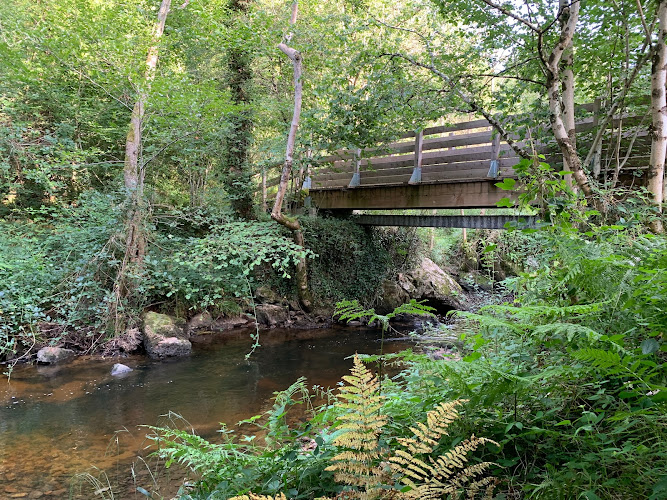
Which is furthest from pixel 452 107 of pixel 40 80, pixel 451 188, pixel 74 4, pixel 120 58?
pixel 40 80

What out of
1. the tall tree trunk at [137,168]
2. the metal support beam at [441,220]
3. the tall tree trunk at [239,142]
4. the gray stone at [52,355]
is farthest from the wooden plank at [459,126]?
the gray stone at [52,355]

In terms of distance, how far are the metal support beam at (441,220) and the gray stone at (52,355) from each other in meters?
8.45

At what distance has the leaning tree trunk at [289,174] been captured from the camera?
877 cm

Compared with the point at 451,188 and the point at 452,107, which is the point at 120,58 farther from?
the point at 451,188

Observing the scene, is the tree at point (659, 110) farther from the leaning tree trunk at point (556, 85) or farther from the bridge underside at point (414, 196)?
the bridge underside at point (414, 196)

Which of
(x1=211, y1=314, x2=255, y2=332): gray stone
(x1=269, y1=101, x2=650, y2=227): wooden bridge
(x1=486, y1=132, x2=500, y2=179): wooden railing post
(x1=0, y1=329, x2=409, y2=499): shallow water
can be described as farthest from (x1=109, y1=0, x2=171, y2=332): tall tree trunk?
(x1=486, y1=132, x2=500, y2=179): wooden railing post

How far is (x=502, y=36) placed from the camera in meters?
5.25

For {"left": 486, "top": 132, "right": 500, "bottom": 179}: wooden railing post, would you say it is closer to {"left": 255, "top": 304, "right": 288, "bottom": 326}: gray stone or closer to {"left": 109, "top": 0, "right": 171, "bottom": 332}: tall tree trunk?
{"left": 255, "top": 304, "right": 288, "bottom": 326}: gray stone

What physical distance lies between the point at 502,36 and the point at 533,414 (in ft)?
17.4

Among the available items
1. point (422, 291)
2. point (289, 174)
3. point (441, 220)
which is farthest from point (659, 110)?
point (422, 291)

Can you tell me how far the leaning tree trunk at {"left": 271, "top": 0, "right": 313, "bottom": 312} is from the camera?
8.77 meters

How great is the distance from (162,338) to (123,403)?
2404mm

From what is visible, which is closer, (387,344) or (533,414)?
(533,414)

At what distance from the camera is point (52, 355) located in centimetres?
699
